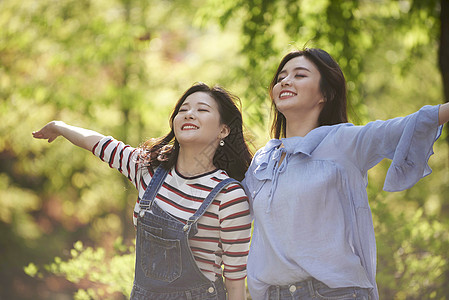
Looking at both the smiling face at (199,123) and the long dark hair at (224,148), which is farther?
the long dark hair at (224,148)

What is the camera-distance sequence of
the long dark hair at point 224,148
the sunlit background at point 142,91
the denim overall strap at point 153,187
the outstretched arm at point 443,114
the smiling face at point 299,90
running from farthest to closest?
the sunlit background at point 142,91 → the long dark hair at point 224,148 → the denim overall strap at point 153,187 → the smiling face at point 299,90 → the outstretched arm at point 443,114

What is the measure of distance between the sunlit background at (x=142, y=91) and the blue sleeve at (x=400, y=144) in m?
1.48

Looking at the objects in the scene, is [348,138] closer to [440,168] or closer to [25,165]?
[440,168]

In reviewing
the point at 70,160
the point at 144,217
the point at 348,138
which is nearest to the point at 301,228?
the point at 348,138

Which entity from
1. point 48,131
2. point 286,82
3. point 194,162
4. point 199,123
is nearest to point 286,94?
point 286,82

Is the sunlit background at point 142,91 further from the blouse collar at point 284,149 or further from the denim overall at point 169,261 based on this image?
the denim overall at point 169,261

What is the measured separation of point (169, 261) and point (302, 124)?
819 mm

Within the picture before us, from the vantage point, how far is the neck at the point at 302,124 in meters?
2.15

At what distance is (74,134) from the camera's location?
253 cm

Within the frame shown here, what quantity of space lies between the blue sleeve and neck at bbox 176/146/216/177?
27.9 inches

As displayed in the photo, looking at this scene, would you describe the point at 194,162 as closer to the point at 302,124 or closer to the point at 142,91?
the point at 302,124

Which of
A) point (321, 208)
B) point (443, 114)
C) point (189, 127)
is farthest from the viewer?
point (189, 127)

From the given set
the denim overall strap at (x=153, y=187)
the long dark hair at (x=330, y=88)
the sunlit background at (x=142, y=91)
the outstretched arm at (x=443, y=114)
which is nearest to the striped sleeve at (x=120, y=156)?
the denim overall strap at (x=153, y=187)

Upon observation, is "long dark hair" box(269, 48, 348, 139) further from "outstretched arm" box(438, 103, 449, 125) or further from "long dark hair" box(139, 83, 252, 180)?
"outstretched arm" box(438, 103, 449, 125)
